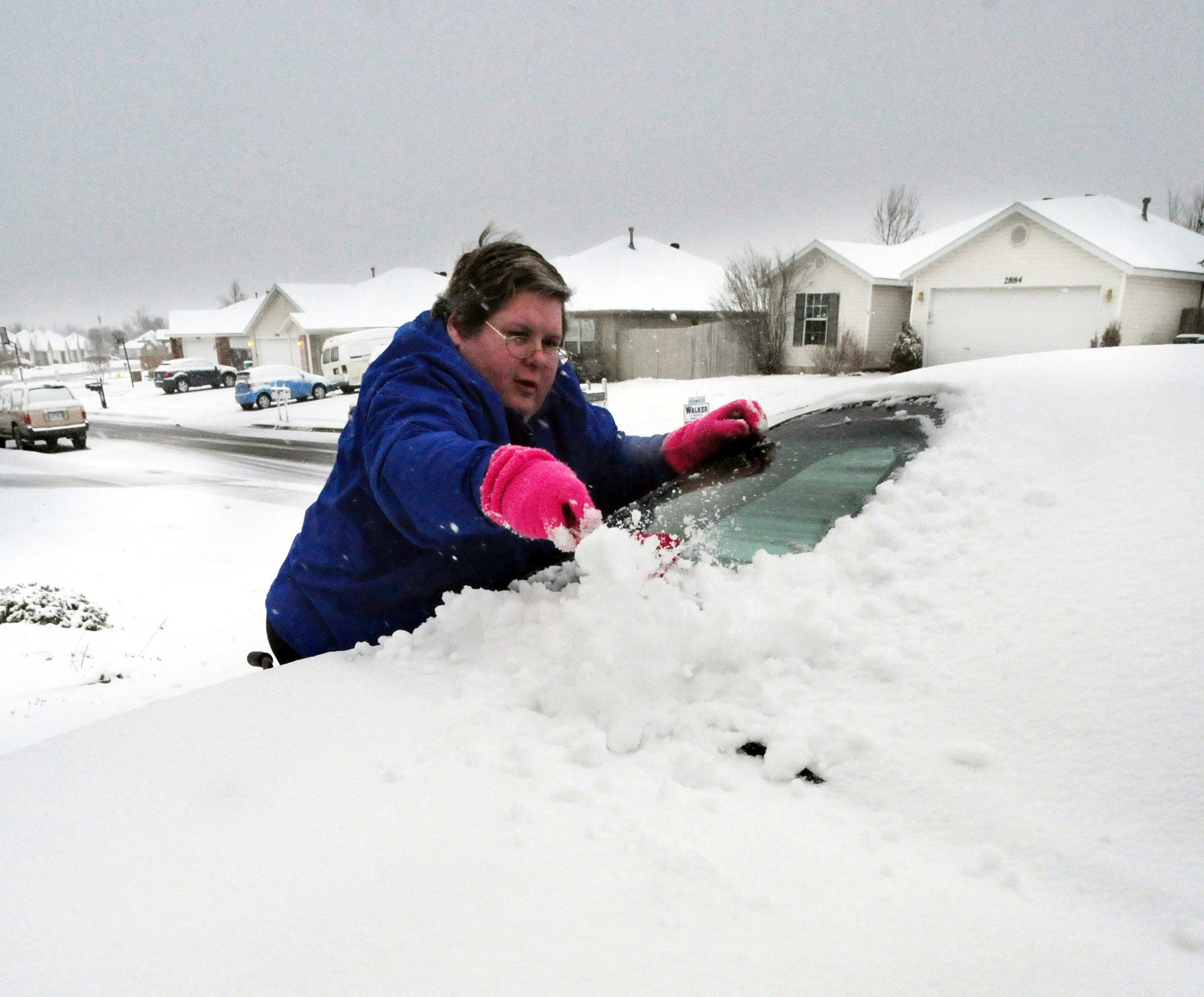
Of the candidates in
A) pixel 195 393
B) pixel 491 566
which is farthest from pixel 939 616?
pixel 195 393

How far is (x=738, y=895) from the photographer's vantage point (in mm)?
833

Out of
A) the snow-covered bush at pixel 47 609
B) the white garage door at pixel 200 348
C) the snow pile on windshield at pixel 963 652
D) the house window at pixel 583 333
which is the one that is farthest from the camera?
the white garage door at pixel 200 348

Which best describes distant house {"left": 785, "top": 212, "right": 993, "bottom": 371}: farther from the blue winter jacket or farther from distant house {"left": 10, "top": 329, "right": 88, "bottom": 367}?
distant house {"left": 10, "top": 329, "right": 88, "bottom": 367}

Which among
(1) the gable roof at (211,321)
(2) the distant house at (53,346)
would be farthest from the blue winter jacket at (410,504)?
(2) the distant house at (53,346)

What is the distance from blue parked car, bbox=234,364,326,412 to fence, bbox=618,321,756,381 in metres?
11.5

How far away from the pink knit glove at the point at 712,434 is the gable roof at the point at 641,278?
20.4m

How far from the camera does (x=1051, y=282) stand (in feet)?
52.3

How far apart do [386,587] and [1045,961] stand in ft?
4.66

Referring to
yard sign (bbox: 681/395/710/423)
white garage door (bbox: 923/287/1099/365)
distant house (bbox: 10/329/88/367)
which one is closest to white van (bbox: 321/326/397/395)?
white garage door (bbox: 923/287/1099/365)

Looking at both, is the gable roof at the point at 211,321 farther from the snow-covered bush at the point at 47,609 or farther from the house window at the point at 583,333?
the snow-covered bush at the point at 47,609

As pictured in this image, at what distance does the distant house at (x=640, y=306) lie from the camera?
21.1 m

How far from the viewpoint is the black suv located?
34250 millimetres

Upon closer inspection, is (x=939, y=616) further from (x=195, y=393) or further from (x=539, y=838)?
(x=195, y=393)

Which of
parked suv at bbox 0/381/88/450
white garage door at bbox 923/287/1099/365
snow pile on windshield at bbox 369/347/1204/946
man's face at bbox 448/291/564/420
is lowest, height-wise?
parked suv at bbox 0/381/88/450
